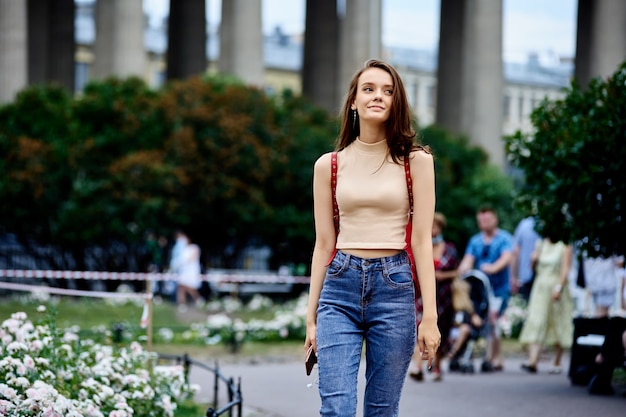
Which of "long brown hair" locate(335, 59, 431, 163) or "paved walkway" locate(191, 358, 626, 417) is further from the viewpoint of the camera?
"paved walkway" locate(191, 358, 626, 417)

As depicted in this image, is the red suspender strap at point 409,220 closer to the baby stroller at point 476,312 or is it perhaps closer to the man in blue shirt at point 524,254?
the baby stroller at point 476,312

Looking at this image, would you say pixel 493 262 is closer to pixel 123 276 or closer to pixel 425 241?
pixel 123 276

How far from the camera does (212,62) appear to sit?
8488cm

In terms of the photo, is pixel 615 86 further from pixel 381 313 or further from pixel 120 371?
pixel 381 313

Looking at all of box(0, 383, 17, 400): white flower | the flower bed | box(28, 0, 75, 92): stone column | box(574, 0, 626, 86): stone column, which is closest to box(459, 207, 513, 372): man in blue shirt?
the flower bed

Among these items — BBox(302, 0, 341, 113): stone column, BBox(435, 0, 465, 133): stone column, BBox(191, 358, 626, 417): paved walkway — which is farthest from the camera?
BBox(302, 0, 341, 113): stone column

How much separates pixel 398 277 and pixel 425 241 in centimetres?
23

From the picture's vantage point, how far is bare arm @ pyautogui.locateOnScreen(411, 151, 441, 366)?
598 cm

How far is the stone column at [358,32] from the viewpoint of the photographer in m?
46.5

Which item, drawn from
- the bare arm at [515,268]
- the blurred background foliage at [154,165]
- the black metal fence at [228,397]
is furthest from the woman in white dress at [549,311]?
the blurred background foliage at [154,165]

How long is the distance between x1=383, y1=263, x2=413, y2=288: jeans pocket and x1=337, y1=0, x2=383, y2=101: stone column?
4037cm

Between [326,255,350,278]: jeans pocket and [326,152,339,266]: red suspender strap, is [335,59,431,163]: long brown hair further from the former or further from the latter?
[326,255,350,278]: jeans pocket

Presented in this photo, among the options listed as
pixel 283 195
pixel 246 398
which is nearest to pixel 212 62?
pixel 283 195

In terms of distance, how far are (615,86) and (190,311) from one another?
14410mm
